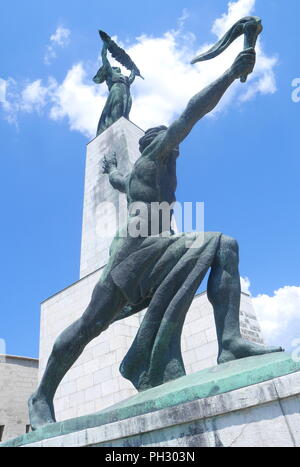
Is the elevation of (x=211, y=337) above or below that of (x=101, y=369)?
above

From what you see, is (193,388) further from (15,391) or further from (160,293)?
(15,391)

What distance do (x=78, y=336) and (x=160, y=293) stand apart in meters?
0.88

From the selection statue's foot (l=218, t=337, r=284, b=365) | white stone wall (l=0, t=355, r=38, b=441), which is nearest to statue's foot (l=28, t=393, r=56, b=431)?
statue's foot (l=218, t=337, r=284, b=365)

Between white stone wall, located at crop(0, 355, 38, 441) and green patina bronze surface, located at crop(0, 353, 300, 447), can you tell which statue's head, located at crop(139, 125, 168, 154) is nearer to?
green patina bronze surface, located at crop(0, 353, 300, 447)

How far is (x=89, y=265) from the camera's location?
1061 centimetres

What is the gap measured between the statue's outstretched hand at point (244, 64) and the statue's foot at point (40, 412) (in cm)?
347

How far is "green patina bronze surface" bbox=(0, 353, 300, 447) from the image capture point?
2.29 m

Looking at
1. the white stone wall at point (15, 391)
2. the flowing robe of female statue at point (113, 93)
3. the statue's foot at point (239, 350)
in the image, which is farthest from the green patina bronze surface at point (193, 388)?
the white stone wall at point (15, 391)

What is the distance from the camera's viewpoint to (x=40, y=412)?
3617 millimetres

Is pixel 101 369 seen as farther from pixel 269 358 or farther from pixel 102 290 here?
pixel 269 358

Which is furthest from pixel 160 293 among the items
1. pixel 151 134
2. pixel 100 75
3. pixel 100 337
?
pixel 100 75
